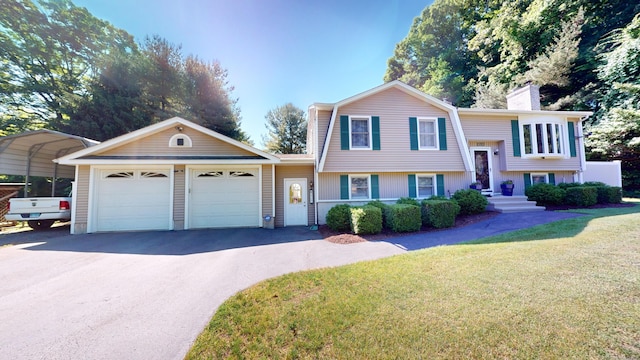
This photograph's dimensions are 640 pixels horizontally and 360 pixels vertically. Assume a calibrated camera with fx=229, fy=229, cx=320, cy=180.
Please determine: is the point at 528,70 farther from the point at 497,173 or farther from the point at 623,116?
the point at 497,173

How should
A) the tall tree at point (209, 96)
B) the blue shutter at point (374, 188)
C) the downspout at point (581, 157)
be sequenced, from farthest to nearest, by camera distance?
the tall tree at point (209, 96)
the downspout at point (581, 157)
the blue shutter at point (374, 188)

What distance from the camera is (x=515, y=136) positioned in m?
11.6

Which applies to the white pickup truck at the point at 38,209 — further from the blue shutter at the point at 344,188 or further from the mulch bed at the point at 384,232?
the blue shutter at the point at 344,188

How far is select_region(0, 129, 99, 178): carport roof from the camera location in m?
8.98

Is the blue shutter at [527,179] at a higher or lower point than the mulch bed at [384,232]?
higher

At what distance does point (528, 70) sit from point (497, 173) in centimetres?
1358

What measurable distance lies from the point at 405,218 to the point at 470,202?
3.50 m

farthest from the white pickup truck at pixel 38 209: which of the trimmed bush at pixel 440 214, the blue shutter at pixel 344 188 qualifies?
the trimmed bush at pixel 440 214

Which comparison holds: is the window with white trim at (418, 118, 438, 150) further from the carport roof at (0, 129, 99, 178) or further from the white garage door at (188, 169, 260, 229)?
the carport roof at (0, 129, 99, 178)

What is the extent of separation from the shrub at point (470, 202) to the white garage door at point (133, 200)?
37.7 feet

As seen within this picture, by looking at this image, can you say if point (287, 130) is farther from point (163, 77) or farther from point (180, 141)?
point (180, 141)

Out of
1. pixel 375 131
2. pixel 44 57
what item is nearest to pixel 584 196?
pixel 375 131

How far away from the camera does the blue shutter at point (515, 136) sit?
11.5m

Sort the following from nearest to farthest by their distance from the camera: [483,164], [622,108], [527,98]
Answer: [483,164]
[527,98]
[622,108]
